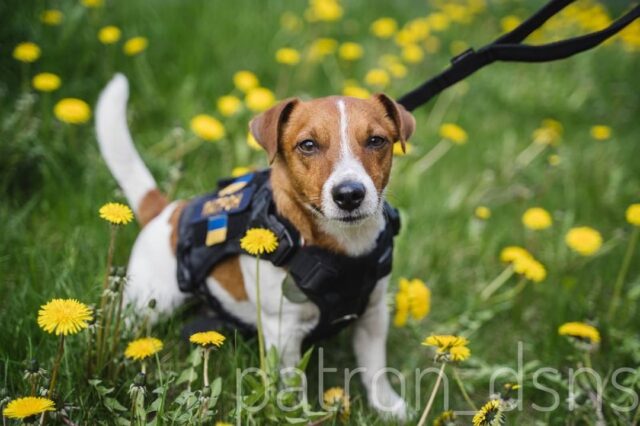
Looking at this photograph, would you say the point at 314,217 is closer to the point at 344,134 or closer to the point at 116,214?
the point at 344,134

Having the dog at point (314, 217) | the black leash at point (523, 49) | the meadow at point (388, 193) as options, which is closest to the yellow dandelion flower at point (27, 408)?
the meadow at point (388, 193)

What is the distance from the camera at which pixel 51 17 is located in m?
3.94

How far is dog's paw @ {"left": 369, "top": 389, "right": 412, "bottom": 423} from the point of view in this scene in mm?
2453

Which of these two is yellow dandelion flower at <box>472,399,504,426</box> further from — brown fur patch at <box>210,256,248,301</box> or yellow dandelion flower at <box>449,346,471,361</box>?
brown fur patch at <box>210,256,248,301</box>

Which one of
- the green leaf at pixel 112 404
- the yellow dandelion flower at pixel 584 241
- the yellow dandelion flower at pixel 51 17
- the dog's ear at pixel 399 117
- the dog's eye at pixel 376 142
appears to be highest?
the yellow dandelion flower at pixel 51 17

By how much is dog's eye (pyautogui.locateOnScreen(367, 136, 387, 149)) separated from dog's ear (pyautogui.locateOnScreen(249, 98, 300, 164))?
1.21ft

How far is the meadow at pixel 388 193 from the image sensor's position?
7.57 feet

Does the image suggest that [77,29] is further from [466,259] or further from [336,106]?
[466,259]

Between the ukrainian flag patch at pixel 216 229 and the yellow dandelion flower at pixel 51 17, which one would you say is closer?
the ukrainian flag patch at pixel 216 229

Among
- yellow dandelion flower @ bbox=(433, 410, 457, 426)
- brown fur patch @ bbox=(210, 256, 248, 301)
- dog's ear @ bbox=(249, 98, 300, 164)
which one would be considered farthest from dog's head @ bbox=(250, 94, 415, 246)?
yellow dandelion flower @ bbox=(433, 410, 457, 426)

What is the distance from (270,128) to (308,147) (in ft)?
0.57

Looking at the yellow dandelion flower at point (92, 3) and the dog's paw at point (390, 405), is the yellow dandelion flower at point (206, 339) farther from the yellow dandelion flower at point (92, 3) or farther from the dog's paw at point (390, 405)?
the yellow dandelion flower at point (92, 3)

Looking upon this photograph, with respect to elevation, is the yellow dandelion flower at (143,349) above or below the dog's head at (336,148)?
below

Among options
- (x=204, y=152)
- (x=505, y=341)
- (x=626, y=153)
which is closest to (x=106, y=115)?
(x=204, y=152)
